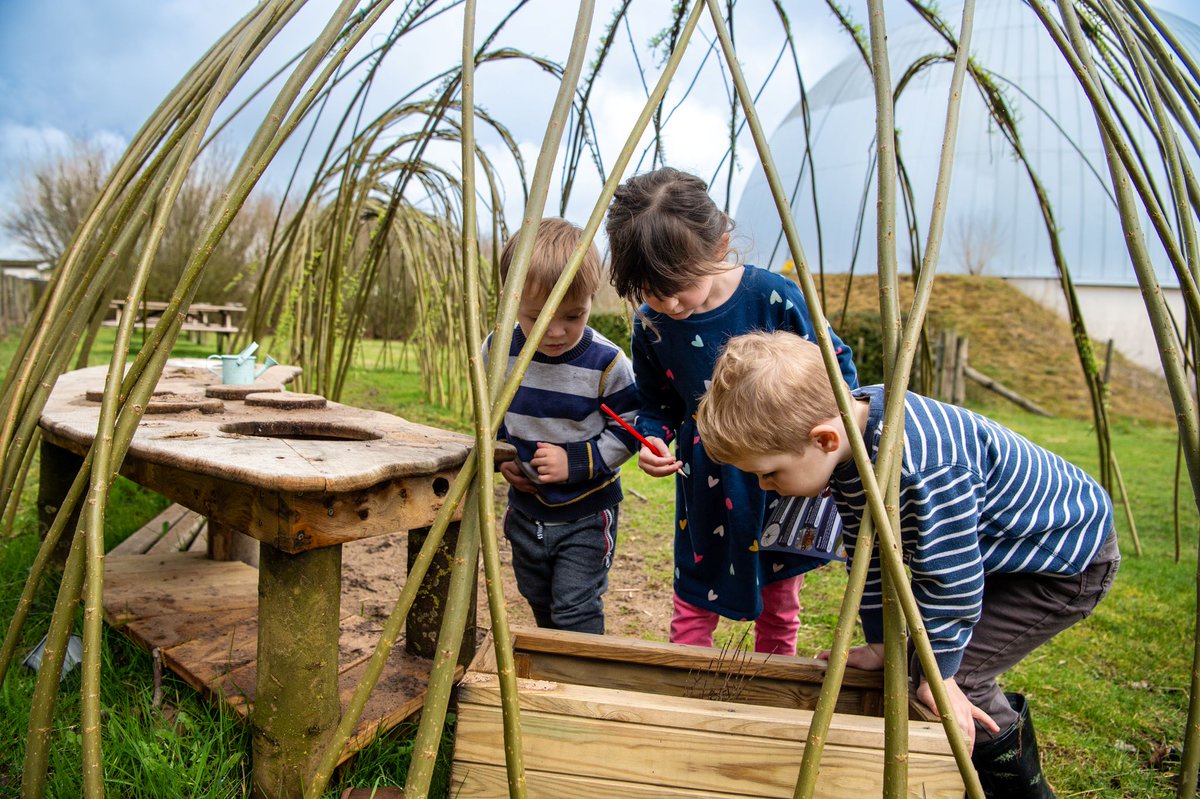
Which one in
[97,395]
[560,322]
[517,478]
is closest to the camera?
[560,322]

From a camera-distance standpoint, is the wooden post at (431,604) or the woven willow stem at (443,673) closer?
the woven willow stem at (443,673)

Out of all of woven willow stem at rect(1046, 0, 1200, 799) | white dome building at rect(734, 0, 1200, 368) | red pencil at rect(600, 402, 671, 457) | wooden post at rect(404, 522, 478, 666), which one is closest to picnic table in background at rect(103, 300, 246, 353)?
wooden post at rect(404, 522, 478, 666)

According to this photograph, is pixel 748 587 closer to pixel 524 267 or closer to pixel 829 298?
pixel 524 267

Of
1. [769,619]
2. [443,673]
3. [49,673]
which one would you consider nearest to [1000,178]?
[769,619]

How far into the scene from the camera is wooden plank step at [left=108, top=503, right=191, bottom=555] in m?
2.57

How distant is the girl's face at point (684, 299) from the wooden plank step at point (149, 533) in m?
1.93

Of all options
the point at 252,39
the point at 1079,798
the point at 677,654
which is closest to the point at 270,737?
the point at 677,654

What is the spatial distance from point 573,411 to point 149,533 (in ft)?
5.97

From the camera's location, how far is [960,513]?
1.12m

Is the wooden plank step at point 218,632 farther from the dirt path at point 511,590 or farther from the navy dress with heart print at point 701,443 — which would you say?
the navy dress with heart print at point 701,443

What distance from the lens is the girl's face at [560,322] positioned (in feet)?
5.22

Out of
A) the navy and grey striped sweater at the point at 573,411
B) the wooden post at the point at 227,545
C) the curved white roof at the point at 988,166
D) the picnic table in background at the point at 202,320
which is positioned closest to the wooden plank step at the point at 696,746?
the navy and grey striped sweater at the point at 573,411

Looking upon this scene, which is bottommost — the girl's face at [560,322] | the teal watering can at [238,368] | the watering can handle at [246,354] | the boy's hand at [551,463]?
the boy's hand at [551,463]

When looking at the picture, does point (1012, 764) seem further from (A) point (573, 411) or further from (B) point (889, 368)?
(A) point (573, 411)
